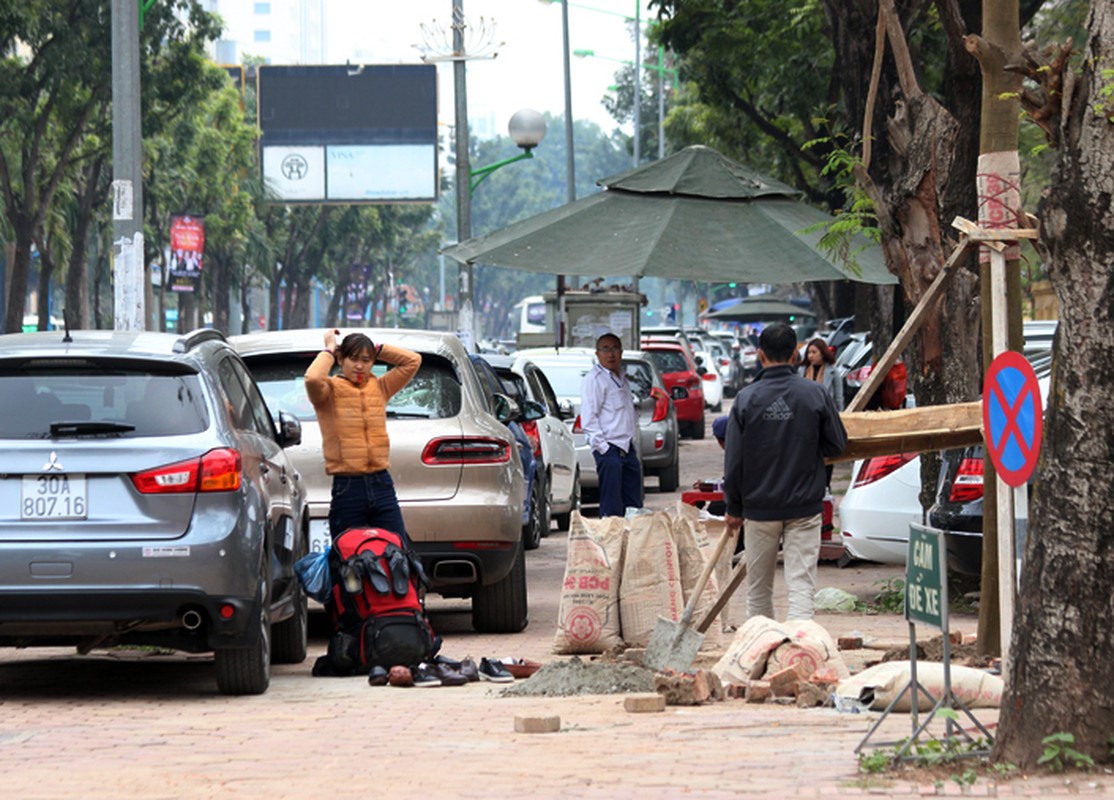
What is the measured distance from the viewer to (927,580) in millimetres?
6383

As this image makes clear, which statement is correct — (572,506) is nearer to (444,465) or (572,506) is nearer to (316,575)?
(444,465)

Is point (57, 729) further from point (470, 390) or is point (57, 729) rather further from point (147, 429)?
point (470, 390)

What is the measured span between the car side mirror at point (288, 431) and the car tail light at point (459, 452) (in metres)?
1.13

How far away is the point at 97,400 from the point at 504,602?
355cm

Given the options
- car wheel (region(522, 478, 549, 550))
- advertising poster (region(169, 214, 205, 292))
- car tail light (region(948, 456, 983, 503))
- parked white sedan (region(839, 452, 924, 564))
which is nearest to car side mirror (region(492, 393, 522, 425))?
parked white sedan (region(839, 452, 924, 564))

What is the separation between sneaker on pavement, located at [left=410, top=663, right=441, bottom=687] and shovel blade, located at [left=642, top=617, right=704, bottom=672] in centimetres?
104

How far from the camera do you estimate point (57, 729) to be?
7.80m

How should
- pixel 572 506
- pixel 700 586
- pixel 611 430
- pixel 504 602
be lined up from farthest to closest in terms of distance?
pixel 572 506
pixel 611 430
pixel 504 602
pixel 700 586

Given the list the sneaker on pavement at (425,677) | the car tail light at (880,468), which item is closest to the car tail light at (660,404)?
the car tail light at (880,468)

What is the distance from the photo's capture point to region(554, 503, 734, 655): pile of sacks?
10273 mm

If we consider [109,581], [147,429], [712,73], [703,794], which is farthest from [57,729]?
[712,73]

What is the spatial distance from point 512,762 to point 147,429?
2533 millimetres

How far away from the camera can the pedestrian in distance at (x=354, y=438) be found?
986 cm

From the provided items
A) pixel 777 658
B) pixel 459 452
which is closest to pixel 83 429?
pixel 459 452
